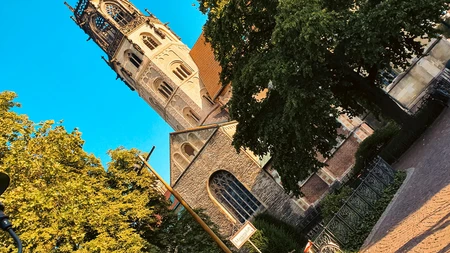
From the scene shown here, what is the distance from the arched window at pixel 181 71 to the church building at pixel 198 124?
96mm

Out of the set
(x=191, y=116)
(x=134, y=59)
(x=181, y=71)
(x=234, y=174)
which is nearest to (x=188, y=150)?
(x=234, y=174)

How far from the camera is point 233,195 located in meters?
28.4

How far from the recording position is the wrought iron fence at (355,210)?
14750 mm

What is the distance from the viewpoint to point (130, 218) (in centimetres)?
1599

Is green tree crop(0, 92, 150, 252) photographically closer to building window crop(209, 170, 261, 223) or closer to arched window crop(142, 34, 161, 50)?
building window crop(209, 170, 261, 223)

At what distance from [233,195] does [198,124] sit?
13.0 meters

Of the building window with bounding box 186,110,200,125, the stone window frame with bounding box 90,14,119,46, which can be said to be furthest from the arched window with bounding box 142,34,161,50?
the building window with bounding box 186,110,200,125

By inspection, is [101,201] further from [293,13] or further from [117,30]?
[117,30]

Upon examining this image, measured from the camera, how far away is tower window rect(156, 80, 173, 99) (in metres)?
41.7

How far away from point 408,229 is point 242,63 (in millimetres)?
9431

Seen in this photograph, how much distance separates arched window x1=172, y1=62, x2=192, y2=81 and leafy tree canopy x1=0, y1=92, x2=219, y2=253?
24621mm

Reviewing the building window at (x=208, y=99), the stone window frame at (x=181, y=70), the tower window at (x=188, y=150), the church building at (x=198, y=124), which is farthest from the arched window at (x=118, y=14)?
the tower window at (x=188, y=150)

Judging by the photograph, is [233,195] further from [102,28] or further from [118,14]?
[102,28]

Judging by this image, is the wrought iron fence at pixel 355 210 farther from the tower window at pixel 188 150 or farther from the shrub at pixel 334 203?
the tower window at pixel 188 150
